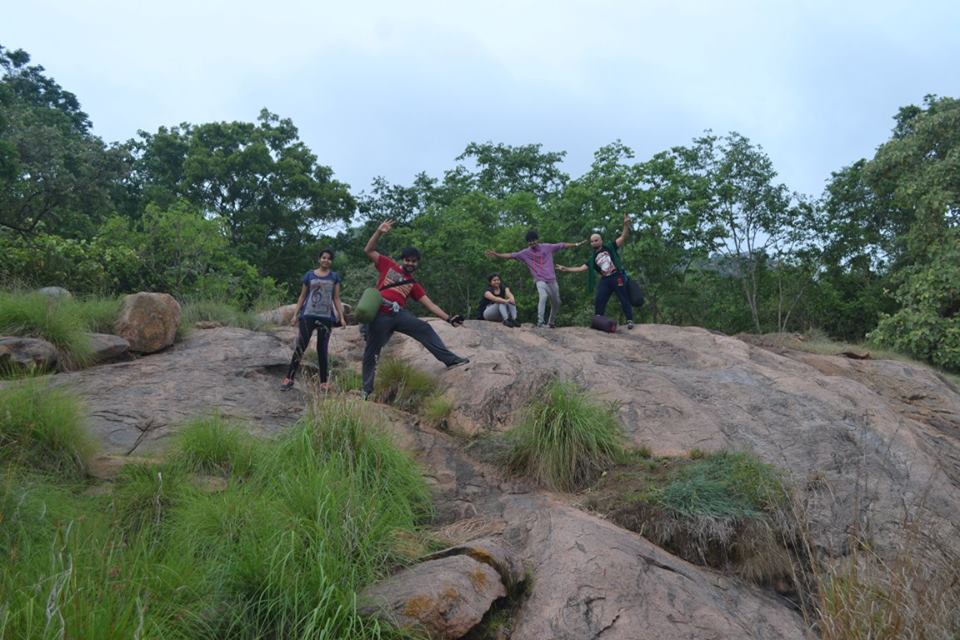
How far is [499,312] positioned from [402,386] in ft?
12.3

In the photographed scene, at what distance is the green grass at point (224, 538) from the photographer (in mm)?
2992

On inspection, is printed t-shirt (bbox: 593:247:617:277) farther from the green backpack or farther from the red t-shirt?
the green backpack

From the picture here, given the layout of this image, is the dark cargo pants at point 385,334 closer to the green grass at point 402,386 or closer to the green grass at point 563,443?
the green grass at point 402,386

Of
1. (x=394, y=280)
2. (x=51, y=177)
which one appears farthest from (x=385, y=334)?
(x=51, y=177)

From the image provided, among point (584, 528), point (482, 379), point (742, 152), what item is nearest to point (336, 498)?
point (584, 528)

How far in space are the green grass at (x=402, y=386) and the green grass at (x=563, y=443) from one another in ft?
6.35

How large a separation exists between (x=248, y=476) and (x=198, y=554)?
51.6 inches

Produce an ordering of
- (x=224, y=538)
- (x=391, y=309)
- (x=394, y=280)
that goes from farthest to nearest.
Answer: (x=394, y=280) < (x=391, y=309) < (x=224, y=538)

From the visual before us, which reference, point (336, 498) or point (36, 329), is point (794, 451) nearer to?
point (336, 498)

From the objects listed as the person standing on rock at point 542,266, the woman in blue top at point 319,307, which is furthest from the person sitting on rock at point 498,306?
the woman in blue top at point 319,307

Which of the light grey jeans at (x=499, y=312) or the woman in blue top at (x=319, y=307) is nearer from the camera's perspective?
the woman in blue top at (x=319, y=307)

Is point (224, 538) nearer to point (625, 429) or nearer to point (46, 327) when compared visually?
point (625, 429)

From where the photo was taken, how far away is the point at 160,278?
46.6 ft

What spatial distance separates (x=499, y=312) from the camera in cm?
1163
